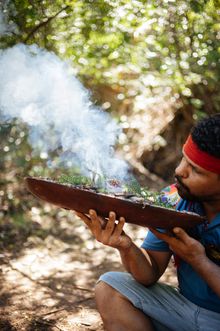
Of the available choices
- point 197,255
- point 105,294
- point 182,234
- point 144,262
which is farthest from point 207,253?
point 105,294

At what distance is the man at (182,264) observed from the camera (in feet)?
8.73

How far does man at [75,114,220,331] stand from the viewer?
2660 mm

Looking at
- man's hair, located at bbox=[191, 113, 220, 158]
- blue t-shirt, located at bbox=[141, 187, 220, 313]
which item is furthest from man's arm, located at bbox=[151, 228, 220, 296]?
man's hair, located at bbox=[191, 113, 220, 158]

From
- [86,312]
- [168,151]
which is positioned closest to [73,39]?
[86,312]

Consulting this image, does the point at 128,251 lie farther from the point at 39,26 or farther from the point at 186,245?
the point at 39,26

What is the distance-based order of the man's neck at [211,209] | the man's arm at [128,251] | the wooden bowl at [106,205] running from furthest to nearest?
the man's neck at [211,209]
the man's arm at [128,251]
the wooden bowl at [106,205]

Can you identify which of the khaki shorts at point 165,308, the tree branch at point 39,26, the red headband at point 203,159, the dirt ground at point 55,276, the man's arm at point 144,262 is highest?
the tree branch at point 39,26

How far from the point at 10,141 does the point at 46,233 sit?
145cm

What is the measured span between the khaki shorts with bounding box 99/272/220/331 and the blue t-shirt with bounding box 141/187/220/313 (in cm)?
6

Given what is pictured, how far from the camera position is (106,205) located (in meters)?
2.55

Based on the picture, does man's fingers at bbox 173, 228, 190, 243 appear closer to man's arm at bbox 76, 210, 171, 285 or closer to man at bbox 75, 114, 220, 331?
man at bbox 75, 114, 220, 331

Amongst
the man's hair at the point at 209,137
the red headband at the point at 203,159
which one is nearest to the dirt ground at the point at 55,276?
the red headband at the point at 203,159

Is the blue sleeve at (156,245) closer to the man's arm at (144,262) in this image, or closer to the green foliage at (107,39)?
the man's arm at (144,262)

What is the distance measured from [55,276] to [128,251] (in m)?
2.17
